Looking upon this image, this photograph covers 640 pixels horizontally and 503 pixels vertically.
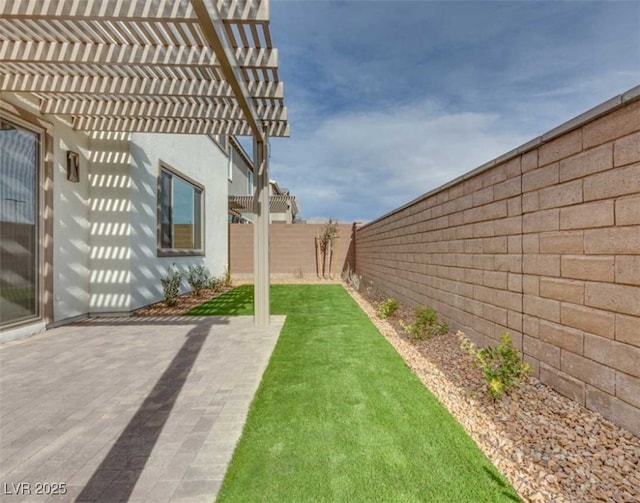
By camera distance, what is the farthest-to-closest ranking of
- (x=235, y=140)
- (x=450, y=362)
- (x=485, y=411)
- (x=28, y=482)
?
1. (x=235, y=140)
2. (x=450, y=362)
3. (x=485, y=411)
4. (x=28, y=482)

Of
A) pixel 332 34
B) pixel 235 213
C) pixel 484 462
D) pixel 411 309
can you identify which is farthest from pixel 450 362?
pixel 235 213

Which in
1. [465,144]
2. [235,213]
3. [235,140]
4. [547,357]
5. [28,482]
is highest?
[235,140]

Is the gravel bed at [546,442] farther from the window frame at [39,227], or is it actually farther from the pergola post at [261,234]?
the window frame at [39,227]

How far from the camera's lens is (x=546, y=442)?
6.88 ft

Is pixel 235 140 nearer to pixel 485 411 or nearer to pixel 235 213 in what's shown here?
pixel 235 213

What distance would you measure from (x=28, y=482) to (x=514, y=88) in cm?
1173

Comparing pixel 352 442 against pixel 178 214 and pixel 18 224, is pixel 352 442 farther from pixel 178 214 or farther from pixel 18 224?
pixel 178 214

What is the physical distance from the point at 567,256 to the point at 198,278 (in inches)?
360

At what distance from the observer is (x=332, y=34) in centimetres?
895

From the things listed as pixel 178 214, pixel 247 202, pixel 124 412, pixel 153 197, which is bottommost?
pixel 124 412

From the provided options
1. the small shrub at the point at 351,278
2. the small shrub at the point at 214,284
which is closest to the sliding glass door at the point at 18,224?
the small shrub at the point at 214,284

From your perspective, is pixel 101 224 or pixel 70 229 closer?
pixel 70 229

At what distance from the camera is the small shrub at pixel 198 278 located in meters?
9.27

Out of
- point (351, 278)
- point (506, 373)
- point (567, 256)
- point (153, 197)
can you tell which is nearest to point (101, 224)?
point (153, 197)
